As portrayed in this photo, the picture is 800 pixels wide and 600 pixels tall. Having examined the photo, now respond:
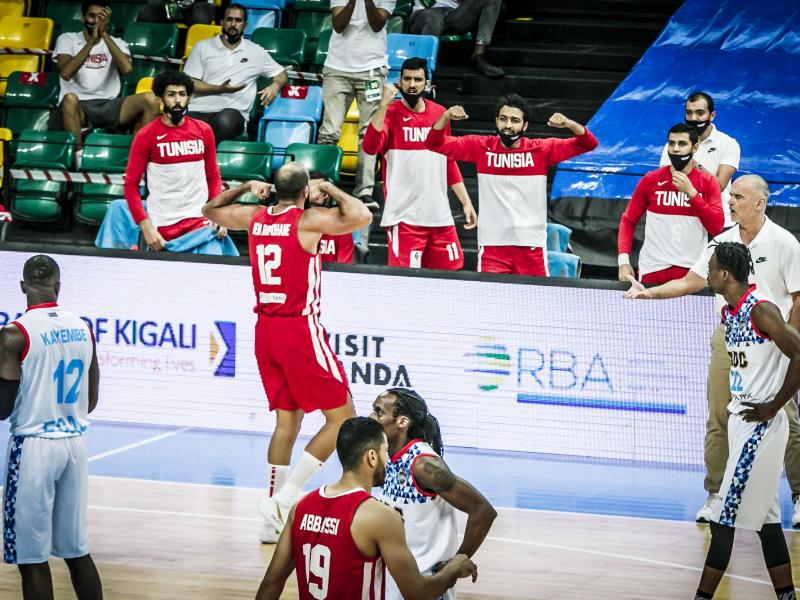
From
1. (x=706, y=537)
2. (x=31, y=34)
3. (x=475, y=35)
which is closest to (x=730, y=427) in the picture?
(x=706, y=537)

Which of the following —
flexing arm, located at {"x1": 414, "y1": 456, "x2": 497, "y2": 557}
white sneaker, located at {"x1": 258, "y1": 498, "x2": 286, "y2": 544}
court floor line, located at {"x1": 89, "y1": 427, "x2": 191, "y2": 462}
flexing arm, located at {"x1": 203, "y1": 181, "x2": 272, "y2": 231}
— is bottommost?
court floor line, located at {"x1": 89, "y1": 427, "x2": 191, "y2": 462}

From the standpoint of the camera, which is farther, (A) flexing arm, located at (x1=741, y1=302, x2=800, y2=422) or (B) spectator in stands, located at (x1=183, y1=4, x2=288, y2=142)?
(B) spectator in stands, located at (x1=183, y1=4, x2=288, y2=142)

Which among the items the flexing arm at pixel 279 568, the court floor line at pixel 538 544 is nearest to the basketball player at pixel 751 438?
the court floor line at pixel 538 544

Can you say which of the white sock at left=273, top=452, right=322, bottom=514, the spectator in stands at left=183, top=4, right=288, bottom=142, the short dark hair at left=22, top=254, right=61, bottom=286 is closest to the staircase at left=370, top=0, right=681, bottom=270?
the spectator in stands at left=183, top=4, right=288, bottom=142

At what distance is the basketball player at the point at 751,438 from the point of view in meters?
6.41

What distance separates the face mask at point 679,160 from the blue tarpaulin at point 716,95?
312cm

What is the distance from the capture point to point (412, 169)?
1077 centimetres

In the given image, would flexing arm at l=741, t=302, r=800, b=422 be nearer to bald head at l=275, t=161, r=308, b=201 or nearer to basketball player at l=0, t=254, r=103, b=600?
bald head at l=275, t=161, r=308, b=201

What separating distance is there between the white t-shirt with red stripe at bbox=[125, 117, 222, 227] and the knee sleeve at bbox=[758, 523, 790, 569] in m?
5.89

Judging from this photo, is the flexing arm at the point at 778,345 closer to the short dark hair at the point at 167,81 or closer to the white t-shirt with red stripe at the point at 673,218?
the white t-shirt with red stripe at the point at 673,218

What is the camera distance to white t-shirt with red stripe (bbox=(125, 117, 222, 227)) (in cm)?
1096

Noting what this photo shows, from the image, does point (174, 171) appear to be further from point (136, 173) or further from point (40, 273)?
→ point (40, 273)

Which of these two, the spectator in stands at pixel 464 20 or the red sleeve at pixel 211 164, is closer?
the red sleeve at pixel 211 164

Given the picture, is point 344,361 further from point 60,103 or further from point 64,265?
point 60,103
